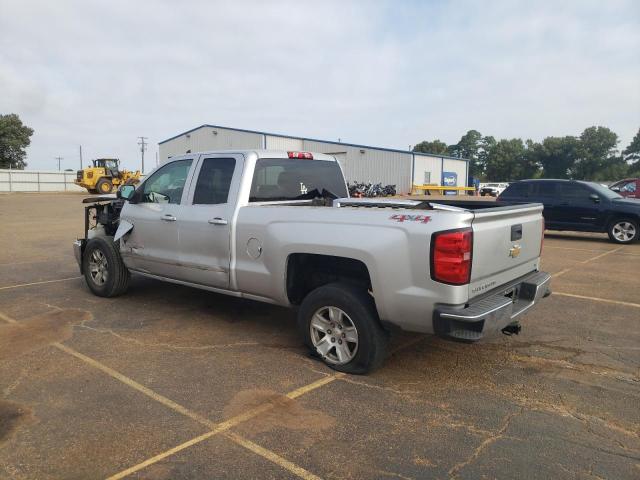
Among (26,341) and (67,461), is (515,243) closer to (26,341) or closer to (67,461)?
(67,461)

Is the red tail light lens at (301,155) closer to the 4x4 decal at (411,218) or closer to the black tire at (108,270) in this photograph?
the 4x4 decal at (411,218)

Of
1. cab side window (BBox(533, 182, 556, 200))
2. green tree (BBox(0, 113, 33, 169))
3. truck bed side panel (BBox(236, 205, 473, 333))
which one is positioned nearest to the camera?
truck bed side panel (BBox(236, 205, 473, 333))

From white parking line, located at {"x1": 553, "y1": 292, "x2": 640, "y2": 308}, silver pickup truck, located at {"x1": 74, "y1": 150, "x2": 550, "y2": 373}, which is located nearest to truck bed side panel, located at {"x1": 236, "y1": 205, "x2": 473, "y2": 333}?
silver pickup truck, located at {"x1": 74, "y1": 150, "x2": 550, "y2": 373}

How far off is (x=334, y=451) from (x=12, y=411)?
2224mm

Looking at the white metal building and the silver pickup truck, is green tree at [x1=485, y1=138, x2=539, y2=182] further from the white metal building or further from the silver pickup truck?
the silver pickup truck

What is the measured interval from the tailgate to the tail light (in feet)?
0.28

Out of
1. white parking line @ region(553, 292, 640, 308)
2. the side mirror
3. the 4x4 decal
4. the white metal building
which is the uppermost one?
the white metal building

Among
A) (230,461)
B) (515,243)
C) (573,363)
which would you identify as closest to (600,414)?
(573,363)

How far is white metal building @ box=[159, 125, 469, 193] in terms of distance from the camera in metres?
43.7

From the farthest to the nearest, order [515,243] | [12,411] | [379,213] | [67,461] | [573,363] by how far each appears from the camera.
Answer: [573,363] < [515,243] < [379,213] < [12,411] < [67,461]

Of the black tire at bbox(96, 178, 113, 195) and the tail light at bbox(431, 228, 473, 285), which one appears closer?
the tail light at bbox(431, 228, 473, 285)

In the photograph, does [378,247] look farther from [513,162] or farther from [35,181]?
[513,162]

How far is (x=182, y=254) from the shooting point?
5.34 metres

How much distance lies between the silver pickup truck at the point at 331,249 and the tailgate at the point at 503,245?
0.6 inches
